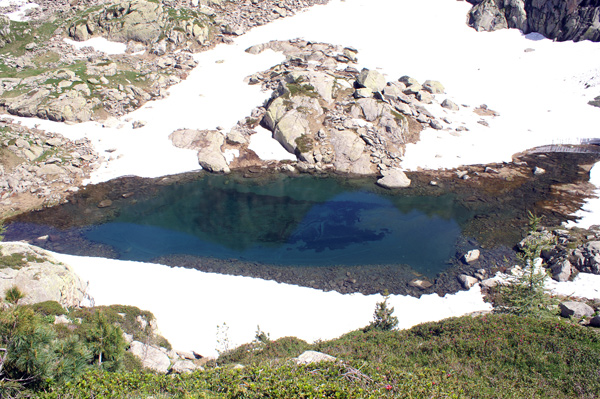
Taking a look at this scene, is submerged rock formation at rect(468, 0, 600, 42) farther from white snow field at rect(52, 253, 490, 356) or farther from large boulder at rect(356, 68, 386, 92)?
white snow field at rect(52, 253, 490, 356)

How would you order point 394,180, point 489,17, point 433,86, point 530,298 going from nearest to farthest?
point 530,298
point 394,180
point 433,86
point 489,17

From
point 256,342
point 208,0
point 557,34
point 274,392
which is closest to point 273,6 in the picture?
point 208,0

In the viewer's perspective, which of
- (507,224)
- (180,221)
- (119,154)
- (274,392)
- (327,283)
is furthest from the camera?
(119,154)

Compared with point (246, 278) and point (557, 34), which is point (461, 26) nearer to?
point (557, 34)

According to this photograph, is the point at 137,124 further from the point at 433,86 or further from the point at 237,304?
the point at 433,86

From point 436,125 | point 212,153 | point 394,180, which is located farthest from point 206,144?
point 436,125

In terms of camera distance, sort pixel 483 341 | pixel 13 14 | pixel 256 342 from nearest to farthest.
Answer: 1. pixel 483 341
2. pixel 256 342
3. pixel 13 14

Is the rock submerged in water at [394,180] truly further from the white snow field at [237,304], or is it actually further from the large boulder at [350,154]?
the white snow field at [237,304]

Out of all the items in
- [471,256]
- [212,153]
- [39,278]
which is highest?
[212,153]
